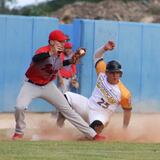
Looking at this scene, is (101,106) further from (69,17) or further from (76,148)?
(69,17)

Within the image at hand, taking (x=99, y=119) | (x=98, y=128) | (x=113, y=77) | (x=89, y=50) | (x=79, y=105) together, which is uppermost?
(x=113, y=77)

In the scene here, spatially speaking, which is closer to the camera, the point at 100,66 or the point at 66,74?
the point at 100,66

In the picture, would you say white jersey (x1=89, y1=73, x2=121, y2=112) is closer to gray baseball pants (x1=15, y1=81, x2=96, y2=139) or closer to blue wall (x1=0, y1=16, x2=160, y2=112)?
gray baseball pants (x1=15, y1=81, x2=96, y2=139)

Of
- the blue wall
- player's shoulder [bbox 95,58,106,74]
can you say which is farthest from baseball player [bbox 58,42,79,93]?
player's shoulder [bbox 95,58,106,74]

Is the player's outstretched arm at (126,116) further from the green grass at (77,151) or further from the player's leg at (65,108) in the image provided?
the green grass at (77,151)

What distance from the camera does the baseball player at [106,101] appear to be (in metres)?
12.7

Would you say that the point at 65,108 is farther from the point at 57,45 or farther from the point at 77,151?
the point at 77,151

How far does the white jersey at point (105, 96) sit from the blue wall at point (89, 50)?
4968mm

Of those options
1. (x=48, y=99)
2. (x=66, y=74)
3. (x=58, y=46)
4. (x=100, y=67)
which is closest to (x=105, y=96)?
(x=100, y=67)

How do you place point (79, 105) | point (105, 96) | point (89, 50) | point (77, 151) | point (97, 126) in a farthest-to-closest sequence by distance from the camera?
point (89, 50), point (79, 105), point (105, 96), point (97, 126), point (77, 151)

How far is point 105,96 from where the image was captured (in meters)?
12.8

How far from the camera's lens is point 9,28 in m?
17.5

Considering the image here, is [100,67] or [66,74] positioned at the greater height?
[100,67]

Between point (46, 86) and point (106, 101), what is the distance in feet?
3.69
